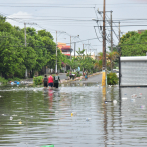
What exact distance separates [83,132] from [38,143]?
1.76 meters

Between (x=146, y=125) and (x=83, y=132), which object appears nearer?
(x=83, y=132)

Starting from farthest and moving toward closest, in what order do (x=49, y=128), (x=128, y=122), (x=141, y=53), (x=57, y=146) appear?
(x=141, y=53), (x=128, y=122), (x=49, y=128), (x=57, y=146)

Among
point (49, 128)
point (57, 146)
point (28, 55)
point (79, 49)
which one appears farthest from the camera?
point (79, 49)

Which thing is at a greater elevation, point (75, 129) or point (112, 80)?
point (112, 80)

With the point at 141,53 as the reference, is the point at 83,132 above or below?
below

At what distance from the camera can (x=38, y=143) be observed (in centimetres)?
779

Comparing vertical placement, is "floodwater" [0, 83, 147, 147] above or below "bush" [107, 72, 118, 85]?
below

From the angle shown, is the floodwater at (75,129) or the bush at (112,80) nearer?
the floodwater at (75,129)

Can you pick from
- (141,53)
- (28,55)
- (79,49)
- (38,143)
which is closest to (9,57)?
(28,55)

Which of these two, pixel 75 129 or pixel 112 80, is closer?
pixel 75 129

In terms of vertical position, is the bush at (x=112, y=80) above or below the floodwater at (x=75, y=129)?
above

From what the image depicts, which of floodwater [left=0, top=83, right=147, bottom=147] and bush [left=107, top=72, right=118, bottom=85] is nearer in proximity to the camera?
floodwater [left=0, top=83, right=147, bottom=147]

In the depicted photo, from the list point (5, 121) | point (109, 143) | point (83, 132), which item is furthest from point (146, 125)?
point (5, 121)

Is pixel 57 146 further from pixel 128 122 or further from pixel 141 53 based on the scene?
pixel 141 53
